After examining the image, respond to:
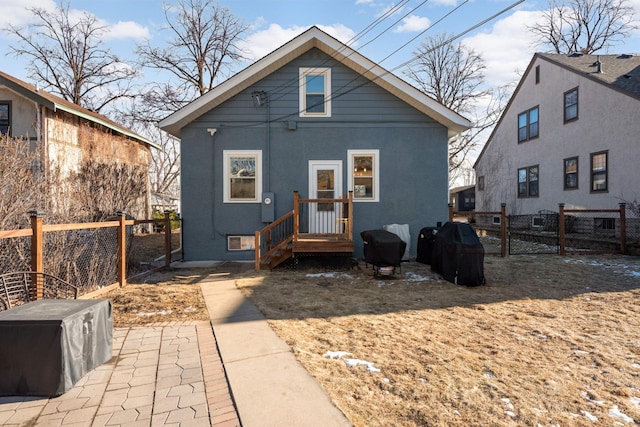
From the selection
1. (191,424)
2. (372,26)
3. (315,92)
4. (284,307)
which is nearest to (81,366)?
(191,424)

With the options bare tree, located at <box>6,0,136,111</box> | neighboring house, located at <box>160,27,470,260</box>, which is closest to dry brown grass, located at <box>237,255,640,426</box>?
neighboring house, located at <box>160,27,470,260</box>

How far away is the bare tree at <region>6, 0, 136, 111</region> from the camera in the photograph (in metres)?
20.6

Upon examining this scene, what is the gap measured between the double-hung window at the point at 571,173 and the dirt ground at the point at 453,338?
839 centimetres

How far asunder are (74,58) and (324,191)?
2256cm

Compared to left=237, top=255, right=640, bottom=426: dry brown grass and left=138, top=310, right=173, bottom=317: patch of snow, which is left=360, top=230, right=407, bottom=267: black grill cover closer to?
left=237, top=255, right=640, bottom=426: dry brown grass

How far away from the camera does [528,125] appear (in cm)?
1720

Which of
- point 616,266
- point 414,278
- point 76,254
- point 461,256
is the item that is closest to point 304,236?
point 414,278

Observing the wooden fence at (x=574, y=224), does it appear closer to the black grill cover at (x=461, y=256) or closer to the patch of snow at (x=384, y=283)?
the black grill cover at (x=461, y=256)

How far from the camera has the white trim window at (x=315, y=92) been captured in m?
9.28

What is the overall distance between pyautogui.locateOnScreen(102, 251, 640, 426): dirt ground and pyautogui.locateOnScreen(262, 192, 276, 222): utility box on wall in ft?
6.50

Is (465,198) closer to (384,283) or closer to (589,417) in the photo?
(384,283)

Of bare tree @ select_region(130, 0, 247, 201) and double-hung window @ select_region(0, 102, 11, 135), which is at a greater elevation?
bare tree @ select_region(130, 0, 247, 201)

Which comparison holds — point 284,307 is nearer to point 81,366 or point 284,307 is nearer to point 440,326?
point 440,326

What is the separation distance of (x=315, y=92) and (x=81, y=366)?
8278mm
